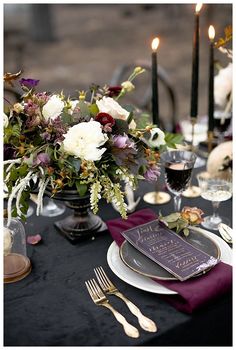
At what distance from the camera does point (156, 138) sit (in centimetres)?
141

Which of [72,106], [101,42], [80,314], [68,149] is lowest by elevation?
[80,314]

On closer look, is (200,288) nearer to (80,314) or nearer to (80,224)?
(80,314)

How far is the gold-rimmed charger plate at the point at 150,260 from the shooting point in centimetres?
111

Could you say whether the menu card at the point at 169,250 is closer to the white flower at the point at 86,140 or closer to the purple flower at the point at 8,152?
the white flower at the point at 86,140

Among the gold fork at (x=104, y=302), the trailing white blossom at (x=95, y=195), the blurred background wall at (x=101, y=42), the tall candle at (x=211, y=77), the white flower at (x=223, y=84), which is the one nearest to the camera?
the gold fork at (x=104, y=302)

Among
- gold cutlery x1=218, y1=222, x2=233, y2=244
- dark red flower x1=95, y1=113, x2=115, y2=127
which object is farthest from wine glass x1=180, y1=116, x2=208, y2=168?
dark red flower x1=95, y1=113, x2=115, y2=127

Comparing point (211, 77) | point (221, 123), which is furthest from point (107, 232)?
point (221, 123)

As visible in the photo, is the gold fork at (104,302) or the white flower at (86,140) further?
the white flower at (86,140)

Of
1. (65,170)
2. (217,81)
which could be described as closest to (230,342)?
(65,170)

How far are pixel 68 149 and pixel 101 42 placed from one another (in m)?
7.65

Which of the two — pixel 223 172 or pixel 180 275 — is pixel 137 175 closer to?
pixel 180 275

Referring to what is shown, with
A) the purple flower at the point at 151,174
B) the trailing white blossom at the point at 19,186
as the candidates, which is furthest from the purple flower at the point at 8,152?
the purple flower at the point at 151,174

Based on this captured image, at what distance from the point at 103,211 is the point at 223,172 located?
0.45m

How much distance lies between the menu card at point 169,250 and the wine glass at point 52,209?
336 mm
